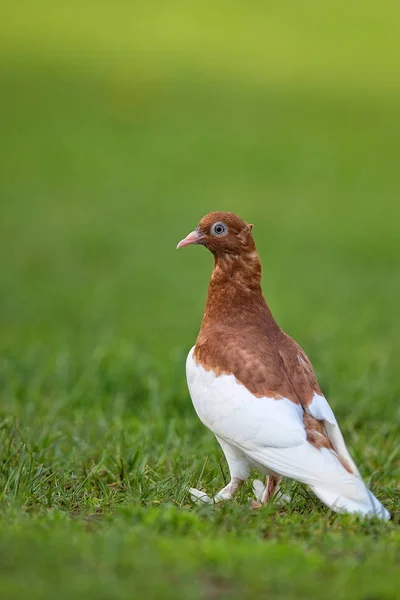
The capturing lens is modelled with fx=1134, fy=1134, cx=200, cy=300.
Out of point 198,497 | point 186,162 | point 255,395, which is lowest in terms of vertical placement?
point 198,497

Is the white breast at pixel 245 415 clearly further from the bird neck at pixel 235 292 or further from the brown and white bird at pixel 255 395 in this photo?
the bird neck at pixel 235 292

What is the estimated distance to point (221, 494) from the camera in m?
5.58

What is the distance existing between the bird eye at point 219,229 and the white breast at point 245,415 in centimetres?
77

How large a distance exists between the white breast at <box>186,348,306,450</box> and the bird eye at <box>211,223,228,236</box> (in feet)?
2.53

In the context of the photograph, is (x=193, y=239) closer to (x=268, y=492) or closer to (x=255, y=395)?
(x=255, y=395)

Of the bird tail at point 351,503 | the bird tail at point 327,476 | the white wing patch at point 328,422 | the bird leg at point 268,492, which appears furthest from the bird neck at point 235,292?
the bird tail at point 351,503

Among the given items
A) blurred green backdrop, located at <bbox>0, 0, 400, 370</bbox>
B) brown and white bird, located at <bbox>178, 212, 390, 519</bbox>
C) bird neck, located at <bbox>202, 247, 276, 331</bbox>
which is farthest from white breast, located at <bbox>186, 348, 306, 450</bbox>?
blurred green backdrop, located at <bbox>0, 0, 400, 370</bbox>

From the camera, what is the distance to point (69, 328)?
11.1m

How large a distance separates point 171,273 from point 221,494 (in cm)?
879

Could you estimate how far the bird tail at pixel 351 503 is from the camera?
5031 mm

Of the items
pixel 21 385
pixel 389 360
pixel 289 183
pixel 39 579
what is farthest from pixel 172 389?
pixel 289 183

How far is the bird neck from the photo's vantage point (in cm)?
593

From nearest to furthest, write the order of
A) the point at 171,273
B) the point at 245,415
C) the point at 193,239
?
the point at 245,415
the point at 193,239
the point at 171,273

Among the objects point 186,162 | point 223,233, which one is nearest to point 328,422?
point 223,233
